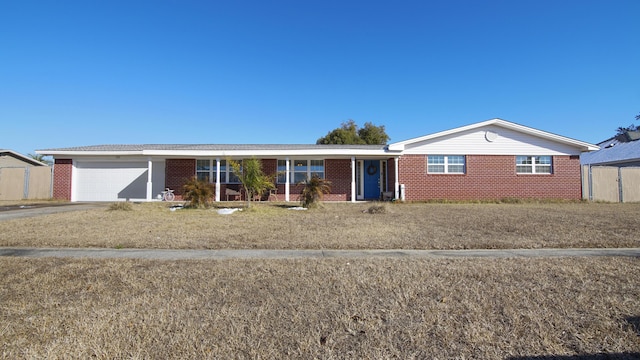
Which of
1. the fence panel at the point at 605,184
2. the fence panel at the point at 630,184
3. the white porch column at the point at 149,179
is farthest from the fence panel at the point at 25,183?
the fence panel at the point at 630,184

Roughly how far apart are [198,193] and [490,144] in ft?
51.1

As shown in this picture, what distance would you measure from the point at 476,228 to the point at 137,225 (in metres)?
8.98

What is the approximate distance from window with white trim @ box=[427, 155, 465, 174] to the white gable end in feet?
0.84

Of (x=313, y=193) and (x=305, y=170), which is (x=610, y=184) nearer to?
(x=305, y=170)

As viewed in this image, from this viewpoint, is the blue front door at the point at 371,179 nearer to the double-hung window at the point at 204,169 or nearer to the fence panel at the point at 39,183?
the double-hung window at the point at 204,169

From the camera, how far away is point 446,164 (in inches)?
750

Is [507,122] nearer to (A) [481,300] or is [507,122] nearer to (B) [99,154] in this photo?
(A) [481,300]

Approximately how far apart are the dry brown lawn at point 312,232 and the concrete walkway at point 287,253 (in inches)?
12.8

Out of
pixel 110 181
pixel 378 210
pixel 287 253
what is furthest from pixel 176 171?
pixel 287 253

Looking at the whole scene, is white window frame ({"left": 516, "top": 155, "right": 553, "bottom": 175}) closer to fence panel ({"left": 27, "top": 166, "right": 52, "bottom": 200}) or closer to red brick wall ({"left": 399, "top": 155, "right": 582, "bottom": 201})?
red brick wall ({"left": 399, "top": 155, "right": 582, "bottom": 201})

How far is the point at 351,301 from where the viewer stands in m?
3.71

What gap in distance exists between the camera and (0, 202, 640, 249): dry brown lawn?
678 cm

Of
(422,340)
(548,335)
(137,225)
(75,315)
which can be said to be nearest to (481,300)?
(548,335)

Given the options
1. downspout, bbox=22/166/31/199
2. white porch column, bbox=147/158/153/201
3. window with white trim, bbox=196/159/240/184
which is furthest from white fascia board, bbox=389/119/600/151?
downspout, bbox=22/166/31/199
